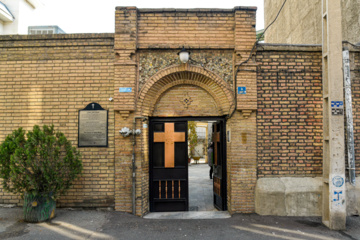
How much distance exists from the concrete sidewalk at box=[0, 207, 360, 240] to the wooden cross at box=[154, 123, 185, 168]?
4.79 ft

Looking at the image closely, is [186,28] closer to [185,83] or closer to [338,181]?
[185,83]

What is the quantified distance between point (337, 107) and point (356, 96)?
Result: 137cm

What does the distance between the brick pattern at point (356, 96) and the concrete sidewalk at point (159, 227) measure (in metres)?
1.51

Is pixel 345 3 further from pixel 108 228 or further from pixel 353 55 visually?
pixel 108 228

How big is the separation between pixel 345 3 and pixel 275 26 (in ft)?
14.6

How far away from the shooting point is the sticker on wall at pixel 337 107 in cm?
529

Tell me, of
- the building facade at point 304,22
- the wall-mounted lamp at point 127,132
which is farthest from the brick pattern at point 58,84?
the building facade at point 304,22

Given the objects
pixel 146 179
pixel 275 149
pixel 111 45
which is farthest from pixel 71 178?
pixel 275 149

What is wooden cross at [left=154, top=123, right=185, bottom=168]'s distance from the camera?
21.8ft

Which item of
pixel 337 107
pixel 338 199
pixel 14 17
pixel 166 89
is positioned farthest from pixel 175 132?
pixel 14 17

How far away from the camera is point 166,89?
6.56 m

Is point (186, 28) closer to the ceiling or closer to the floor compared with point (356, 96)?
closer to the ceiling

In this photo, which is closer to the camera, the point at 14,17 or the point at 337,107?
the point at 337,107

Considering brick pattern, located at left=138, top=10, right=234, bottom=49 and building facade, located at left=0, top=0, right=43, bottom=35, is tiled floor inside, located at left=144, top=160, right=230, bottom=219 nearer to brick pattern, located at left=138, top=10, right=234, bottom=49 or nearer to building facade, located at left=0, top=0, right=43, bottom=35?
brick pattern, located at left=138, top=10, right=234, bottom=49
